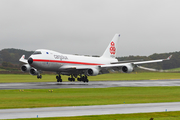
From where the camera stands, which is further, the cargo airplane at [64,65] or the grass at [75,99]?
the cargo airplane at [64,65]

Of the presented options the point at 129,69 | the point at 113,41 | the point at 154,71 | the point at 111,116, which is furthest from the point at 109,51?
the point at 111,116

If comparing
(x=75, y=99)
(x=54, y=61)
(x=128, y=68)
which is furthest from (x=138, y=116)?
(x=128, y=68)

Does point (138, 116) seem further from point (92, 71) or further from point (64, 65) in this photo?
point (64, 65)

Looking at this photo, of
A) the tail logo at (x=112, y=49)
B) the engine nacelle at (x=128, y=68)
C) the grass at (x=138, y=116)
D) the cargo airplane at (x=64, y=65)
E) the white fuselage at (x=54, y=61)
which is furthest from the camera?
the tail logo at (x=112, y=49)

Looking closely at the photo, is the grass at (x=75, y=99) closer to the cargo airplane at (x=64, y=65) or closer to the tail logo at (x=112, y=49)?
the cargo airplane at (x=64, y=65)

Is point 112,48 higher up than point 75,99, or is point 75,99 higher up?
point 112,48

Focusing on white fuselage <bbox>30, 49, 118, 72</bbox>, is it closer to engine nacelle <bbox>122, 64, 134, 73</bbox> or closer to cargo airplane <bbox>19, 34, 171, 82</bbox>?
cargo airplane <bbox>19, 34, 171, 82</bbox>

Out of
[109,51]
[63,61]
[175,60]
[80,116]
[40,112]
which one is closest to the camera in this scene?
[80,116]

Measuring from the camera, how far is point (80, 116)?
592 inches

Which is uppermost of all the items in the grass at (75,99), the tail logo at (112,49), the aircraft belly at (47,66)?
→ the tail logo at (112,49)

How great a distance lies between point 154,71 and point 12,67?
58283 mm

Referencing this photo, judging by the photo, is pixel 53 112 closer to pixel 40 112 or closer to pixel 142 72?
pixel 40 112

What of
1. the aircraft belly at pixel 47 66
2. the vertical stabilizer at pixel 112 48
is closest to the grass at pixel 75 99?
the aircraft belly at pixel 47 66

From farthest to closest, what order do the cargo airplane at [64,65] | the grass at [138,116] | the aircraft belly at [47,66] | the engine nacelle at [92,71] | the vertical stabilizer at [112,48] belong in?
the vertical stabilizer at [112,48] < the engine nacelle at [92,71] < the cargo airplane at [64,65] < the aircraft belly at [47,66] < the grass at [138,116]
